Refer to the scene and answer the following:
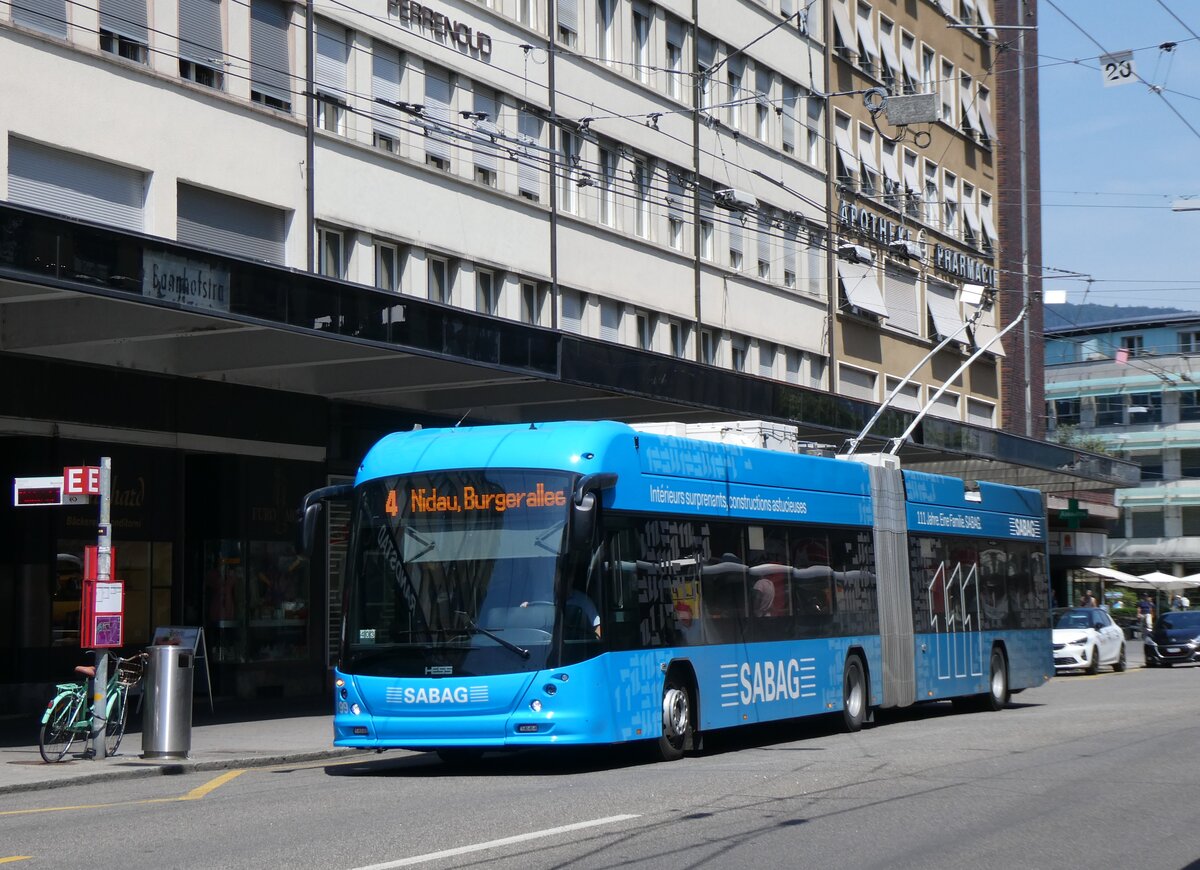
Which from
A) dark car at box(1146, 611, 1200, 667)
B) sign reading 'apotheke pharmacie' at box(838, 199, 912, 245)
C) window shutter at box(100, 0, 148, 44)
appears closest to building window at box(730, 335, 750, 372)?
sign reading 'apotheke pharmacie' at box(838, 199, 912, 245)

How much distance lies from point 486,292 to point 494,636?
16618 millimetres

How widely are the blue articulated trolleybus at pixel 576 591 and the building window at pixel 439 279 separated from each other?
37.8 feet

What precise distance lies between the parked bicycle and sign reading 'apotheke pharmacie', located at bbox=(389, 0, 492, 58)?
45.0 feet

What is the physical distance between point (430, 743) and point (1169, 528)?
79778 mm

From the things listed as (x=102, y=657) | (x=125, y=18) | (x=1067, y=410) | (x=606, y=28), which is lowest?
(x=102, y=657)

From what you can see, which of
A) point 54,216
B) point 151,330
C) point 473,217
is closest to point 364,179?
point 473,217

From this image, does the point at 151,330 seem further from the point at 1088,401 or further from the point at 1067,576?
the point at 1088,401

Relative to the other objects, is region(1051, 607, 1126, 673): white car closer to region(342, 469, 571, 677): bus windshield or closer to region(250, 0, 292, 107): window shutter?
region(250, 0, 292, 107): window shutter

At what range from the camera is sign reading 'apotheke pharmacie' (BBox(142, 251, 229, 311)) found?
694 inches

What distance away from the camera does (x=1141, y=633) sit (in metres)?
65.4

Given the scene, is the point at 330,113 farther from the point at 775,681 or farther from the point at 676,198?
the point at 775,681

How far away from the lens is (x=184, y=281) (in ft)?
59.4

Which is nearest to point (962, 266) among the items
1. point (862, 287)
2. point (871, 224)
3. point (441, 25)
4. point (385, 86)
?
point (871, 224)

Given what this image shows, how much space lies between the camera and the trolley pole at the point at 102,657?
1703 centimetres
